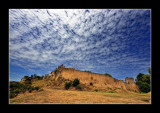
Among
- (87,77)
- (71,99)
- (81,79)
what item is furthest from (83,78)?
(71,99)

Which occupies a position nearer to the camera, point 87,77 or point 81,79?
point 81,79

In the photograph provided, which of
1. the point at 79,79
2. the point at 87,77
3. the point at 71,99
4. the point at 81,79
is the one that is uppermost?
the point at 71,99

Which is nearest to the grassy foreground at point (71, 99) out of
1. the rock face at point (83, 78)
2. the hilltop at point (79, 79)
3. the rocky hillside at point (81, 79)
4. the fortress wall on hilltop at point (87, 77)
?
the hilltop at point (79, 79)

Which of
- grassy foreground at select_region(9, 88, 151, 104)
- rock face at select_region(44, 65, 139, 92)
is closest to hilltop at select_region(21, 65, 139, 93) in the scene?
rock face at select_region(44, 65, 139, 92)

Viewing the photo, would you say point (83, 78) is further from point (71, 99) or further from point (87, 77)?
point (71, 99)

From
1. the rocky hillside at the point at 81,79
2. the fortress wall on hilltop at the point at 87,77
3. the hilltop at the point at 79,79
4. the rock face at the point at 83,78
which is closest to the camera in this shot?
the hilltop at the point at 79,79

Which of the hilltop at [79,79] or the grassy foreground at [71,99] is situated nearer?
the grassy foreground at [71,99]

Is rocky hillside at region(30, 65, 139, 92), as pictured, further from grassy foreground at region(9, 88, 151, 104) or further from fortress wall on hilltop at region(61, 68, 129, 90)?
grassy foreground at region(9, 88, 151, 104)

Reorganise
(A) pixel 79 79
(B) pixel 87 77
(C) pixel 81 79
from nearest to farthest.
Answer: (A) pixel 79 79 < (C) pixel 81 79 < (B) pixel 87 77

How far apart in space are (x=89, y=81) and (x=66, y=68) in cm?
923

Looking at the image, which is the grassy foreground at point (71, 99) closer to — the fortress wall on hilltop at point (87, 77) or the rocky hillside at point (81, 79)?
the rocky hillside at point (81, 79)

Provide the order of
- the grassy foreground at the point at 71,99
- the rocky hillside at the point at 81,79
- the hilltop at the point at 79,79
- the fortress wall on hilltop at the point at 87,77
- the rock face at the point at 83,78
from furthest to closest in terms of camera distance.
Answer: the fortress wall on hilltop at the point at 87,77 < the rock face at the point at 83,78 < the rocky hillside at the point at 81,79 < the hilltop at the point at 79,79 < the grassy foreground at the point at 71,99
